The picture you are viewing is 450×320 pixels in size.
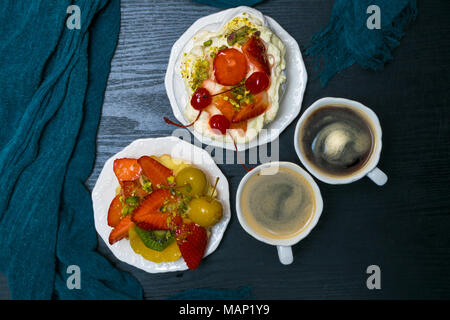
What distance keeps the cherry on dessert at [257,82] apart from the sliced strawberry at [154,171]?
36 cm

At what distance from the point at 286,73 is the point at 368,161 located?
0.39 m

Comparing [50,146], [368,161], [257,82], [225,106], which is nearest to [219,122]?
[225,106]

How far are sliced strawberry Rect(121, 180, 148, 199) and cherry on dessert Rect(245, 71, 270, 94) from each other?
1.48ft

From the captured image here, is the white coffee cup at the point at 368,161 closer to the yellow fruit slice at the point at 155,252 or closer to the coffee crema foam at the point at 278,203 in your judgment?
the coffee crema foam at the point at 278,203

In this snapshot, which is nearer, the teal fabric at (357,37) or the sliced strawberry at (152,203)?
the sliced strawberry at (152,203)

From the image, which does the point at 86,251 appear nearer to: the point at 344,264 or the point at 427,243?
the point at 344,264

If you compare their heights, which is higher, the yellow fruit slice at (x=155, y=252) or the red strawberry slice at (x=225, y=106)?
the red strawberry slice at (x=225, y=106)

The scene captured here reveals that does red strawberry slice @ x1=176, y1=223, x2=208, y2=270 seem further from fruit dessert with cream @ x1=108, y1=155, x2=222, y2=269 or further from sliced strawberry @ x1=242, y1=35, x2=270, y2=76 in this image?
sliced strawberry @ x1=242, y1=35, x2=270, y2=76

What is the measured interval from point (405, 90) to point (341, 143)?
31 centimetres

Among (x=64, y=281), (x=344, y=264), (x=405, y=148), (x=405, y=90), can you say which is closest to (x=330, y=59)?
(x=405, y=90)

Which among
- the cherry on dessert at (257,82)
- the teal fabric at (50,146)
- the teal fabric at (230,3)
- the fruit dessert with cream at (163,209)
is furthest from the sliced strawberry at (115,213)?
the teal fabric at (230,3)

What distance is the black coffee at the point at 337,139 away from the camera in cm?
105

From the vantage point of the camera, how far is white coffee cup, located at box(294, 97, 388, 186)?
39.5 inches

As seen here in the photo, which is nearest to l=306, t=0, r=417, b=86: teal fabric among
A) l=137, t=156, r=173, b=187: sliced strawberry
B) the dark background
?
the dark background
